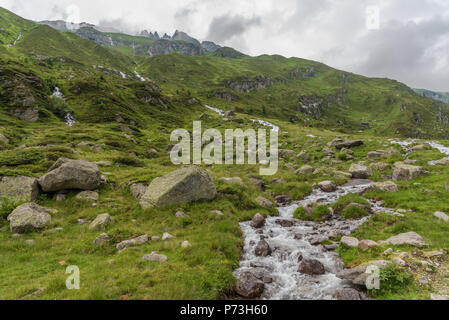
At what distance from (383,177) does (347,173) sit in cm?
351

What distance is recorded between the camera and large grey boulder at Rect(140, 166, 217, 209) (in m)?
17.2

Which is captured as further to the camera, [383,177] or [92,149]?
[92,149]

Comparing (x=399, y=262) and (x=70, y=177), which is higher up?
(x=70, y=177)

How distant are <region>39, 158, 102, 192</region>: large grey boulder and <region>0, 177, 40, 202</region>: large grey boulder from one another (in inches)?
29.5

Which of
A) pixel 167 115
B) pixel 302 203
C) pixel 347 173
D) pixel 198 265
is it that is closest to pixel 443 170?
pixel 347 173

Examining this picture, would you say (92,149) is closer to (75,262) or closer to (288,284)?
(75,262)

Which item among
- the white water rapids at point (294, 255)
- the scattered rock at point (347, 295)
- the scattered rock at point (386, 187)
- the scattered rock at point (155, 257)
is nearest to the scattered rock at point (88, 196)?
the scattered rock at point (155, 257)

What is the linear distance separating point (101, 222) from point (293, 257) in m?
12.6

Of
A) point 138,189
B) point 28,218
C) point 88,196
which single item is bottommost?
point 28,218

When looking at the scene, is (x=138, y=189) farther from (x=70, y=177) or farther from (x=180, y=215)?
(x=180, y=215)

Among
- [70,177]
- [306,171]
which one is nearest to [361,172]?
[306,171]

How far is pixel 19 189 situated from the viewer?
55.7 ft

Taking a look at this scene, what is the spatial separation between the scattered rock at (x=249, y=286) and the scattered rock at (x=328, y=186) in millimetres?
16037

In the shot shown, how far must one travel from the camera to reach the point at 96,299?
7570mm
